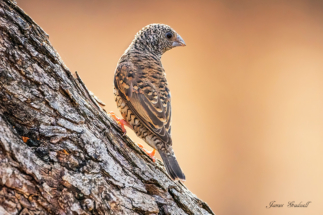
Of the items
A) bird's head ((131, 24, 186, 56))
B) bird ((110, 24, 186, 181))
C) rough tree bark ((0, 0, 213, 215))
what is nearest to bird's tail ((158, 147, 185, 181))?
bird ((110, 24, 186, 181))

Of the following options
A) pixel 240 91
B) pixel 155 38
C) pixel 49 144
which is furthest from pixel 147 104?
pixel 240 91

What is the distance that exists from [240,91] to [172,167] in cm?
386

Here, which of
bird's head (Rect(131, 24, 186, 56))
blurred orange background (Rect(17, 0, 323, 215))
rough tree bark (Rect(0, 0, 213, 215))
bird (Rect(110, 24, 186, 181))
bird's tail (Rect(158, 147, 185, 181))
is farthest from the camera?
blurred orange background (Rect(17, 0, 323, 215))

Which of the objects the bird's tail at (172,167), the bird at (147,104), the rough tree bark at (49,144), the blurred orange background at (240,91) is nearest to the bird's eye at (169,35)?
the bird at (147,104)

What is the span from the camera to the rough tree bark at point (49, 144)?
1191 millimetres

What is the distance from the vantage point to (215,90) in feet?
17.8

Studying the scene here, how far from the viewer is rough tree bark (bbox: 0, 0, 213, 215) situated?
119 cm

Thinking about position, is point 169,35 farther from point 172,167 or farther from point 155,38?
point 172,167

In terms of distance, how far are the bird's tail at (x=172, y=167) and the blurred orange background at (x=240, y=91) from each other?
9.96 ft

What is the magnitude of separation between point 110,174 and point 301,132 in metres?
4.71

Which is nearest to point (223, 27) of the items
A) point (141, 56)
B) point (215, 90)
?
point (215, 90)

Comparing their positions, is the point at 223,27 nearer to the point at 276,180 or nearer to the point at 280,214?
the point at 276,180

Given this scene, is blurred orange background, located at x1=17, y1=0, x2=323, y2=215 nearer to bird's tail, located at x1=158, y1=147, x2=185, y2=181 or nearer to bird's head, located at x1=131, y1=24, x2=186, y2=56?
bird's head, located at x1=131, y1=24, x2=186, y2=56

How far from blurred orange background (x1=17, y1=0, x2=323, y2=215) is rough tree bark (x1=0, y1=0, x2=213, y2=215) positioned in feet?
11.3
